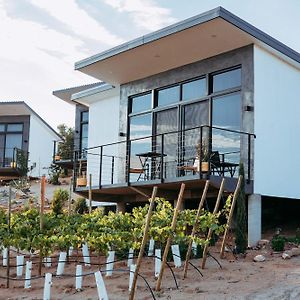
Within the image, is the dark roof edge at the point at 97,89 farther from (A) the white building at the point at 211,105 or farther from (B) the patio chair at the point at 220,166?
(B) the patio chair at the point at 220,166

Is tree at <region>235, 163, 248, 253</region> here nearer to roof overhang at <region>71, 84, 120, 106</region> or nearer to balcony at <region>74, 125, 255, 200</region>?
balcony at <region>74, 125, 255, 200</region>

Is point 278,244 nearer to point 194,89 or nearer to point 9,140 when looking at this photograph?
point 194,89

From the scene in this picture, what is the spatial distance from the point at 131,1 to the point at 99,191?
5387 mm

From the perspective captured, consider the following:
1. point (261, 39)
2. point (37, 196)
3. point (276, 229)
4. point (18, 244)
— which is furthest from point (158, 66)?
point (37, 196)

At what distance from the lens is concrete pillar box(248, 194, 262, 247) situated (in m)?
11.0

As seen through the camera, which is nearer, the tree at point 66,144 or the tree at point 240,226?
the tree at point 240,226

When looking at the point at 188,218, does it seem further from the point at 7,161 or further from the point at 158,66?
the point at 7,161

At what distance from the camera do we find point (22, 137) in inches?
1053

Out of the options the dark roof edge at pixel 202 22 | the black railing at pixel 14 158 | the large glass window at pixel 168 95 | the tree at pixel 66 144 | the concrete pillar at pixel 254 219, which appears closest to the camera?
the dark roof edge at pixel 202 22

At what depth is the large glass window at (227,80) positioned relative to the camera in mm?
11969

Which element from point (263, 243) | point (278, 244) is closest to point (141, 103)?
point (263, 243)

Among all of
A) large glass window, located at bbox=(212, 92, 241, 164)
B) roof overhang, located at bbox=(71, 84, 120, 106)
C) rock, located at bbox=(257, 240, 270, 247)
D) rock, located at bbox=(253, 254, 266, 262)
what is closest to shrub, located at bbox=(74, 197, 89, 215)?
roof overhang, located at bbox=(71, 84, 120, 106)

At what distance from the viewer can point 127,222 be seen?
357 inches

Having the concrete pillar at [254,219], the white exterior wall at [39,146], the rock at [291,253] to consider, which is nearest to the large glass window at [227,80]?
the concrete pillar at [254,219]
